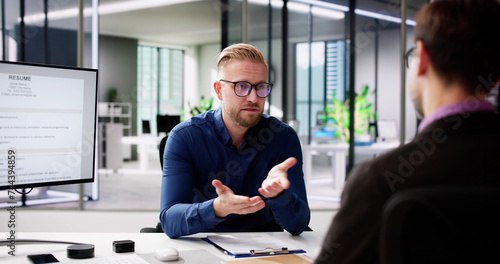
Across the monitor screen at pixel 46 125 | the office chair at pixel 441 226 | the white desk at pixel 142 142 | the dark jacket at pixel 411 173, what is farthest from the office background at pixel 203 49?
the office chair at pixel 441 226

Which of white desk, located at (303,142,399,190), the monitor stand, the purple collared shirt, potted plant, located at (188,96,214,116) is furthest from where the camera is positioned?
potted plant, located at (188,96,214,116)

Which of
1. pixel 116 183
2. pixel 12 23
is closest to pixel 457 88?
pixel 12 23

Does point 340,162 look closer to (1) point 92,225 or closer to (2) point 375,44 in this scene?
(2) point 375,44

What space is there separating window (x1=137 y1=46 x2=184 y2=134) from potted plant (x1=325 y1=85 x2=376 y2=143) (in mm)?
2350

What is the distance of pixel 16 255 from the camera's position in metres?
1.53

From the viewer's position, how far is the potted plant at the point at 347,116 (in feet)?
21.8

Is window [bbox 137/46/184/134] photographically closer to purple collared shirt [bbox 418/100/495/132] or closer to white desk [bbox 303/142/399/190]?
white desk [bbox 303/142/399/190]

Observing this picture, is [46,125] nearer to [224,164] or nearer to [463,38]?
[224,164]

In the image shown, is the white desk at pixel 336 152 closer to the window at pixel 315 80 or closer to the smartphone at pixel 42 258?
the window at pixel 315 80

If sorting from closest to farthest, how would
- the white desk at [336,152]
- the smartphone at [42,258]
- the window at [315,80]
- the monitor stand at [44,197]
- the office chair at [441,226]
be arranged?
the office chair at [441,226]
the smartphone at [42,258]
the monitor stand at [44,197]
the white desk at [336,152]
the window at [315,80]

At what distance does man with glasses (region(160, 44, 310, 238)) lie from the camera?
6.59 ft

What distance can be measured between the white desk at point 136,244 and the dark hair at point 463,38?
88cm

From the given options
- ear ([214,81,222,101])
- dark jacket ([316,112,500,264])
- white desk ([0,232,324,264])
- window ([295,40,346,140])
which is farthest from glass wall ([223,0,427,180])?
dark jacket ([316,112,500,264])

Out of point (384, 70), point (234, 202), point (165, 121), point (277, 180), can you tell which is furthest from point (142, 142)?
point (277, 180)
